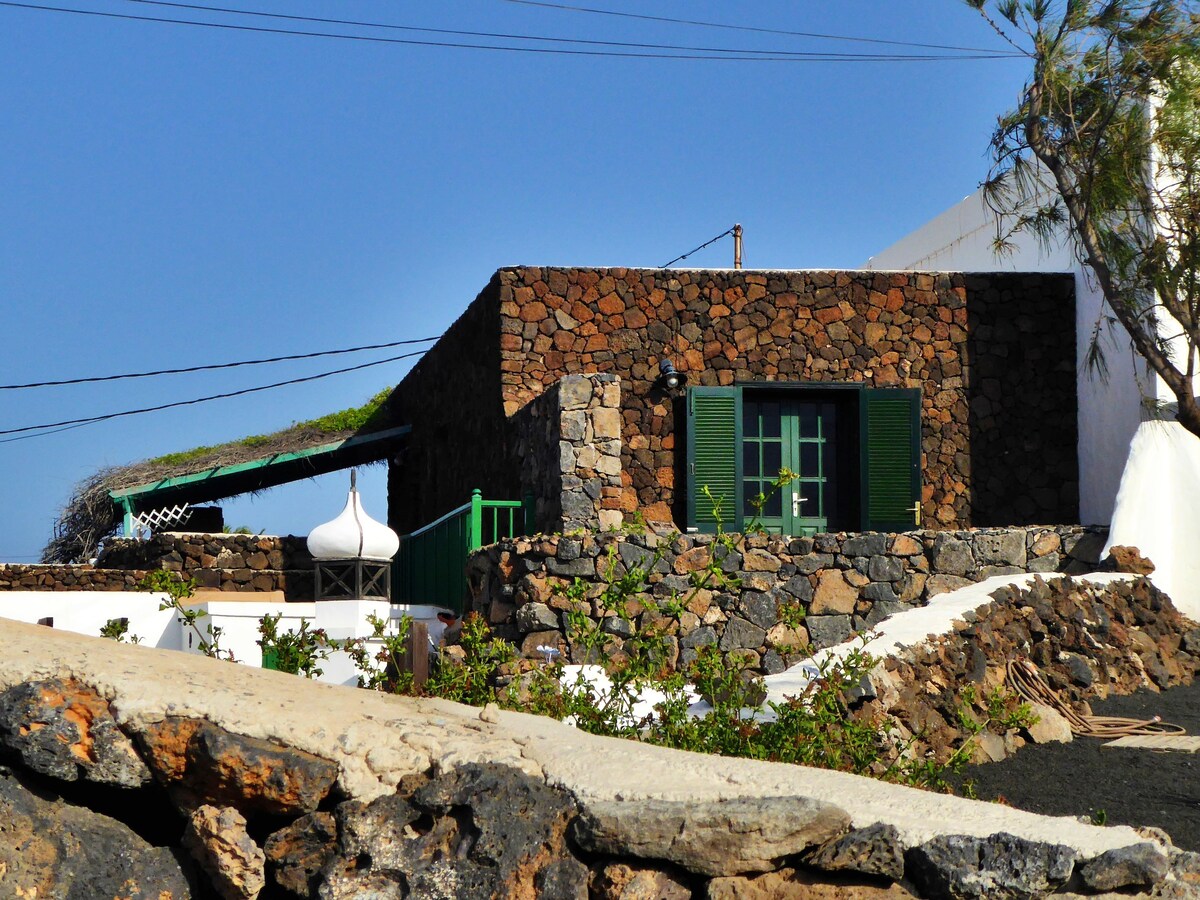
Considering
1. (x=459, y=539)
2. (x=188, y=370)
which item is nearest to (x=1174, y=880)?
(x=459, y=539)

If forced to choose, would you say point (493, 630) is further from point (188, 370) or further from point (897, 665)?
point (188, 370)

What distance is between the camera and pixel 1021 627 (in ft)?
29.7

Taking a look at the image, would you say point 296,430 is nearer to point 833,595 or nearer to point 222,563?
point 222,563

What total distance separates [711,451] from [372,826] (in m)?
9.64

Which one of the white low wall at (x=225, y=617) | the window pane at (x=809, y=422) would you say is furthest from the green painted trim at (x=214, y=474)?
the window pane at (x=809, y=422)

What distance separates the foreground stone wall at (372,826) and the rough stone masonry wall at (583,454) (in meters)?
A: 7.49

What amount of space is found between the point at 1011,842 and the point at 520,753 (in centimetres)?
143

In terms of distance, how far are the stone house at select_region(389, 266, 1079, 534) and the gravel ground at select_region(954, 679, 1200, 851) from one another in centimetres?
580

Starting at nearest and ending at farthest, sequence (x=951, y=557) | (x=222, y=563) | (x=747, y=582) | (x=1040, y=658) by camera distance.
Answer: (x=1040, y=658) → (x=747, y=582) → (x=951, y=557) → (x=222, y=563)

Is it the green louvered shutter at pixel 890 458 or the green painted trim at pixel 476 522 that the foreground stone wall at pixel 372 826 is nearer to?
Result: the green painted trim at pixel 476 522

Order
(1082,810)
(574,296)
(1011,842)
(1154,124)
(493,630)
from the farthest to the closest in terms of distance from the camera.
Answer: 1. (574,296)
2. (1154,124)
3. (493,630)
4. (1082,810)
5. (1011,842)

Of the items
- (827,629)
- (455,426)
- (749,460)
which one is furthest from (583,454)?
(455,426)

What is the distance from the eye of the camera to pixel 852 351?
538 inches

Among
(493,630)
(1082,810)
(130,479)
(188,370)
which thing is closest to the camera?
(1082,810)
